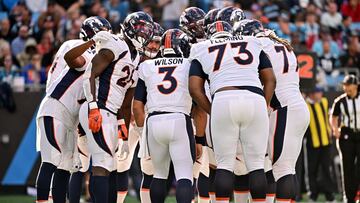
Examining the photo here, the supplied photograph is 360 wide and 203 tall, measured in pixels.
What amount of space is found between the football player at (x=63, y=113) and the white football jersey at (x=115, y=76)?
1.12 ft

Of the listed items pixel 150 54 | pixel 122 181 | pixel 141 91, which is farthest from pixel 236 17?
pixel 122 181

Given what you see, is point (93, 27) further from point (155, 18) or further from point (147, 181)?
point (155, 18)

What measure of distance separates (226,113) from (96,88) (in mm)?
1538

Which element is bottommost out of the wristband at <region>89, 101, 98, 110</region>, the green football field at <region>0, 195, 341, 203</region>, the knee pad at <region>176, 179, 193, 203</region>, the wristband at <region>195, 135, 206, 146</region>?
the green football field at <region>0, 195, 341, 203</region>

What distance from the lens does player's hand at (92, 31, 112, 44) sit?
9.90 meters

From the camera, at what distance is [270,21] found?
19.5 meters

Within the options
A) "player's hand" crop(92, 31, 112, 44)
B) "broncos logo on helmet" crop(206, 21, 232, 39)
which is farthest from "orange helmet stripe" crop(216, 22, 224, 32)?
"player's hand" crop(92, 31, 112, 44)

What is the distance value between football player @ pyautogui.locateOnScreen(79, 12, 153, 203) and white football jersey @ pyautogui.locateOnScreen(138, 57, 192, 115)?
363mm

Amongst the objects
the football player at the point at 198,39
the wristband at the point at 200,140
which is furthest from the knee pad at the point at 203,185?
the wristband at the point at 200,140

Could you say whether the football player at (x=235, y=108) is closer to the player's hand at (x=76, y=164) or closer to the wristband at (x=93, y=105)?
the wristband at (x=93, y=105)

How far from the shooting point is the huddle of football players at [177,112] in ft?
30.5

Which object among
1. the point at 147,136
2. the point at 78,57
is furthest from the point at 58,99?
the point at 147,136

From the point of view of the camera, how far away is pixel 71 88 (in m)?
10.5

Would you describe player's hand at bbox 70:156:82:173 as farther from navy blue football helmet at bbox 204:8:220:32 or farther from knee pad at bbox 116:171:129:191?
navy blue football helmet at bbox 204:8:220:32
